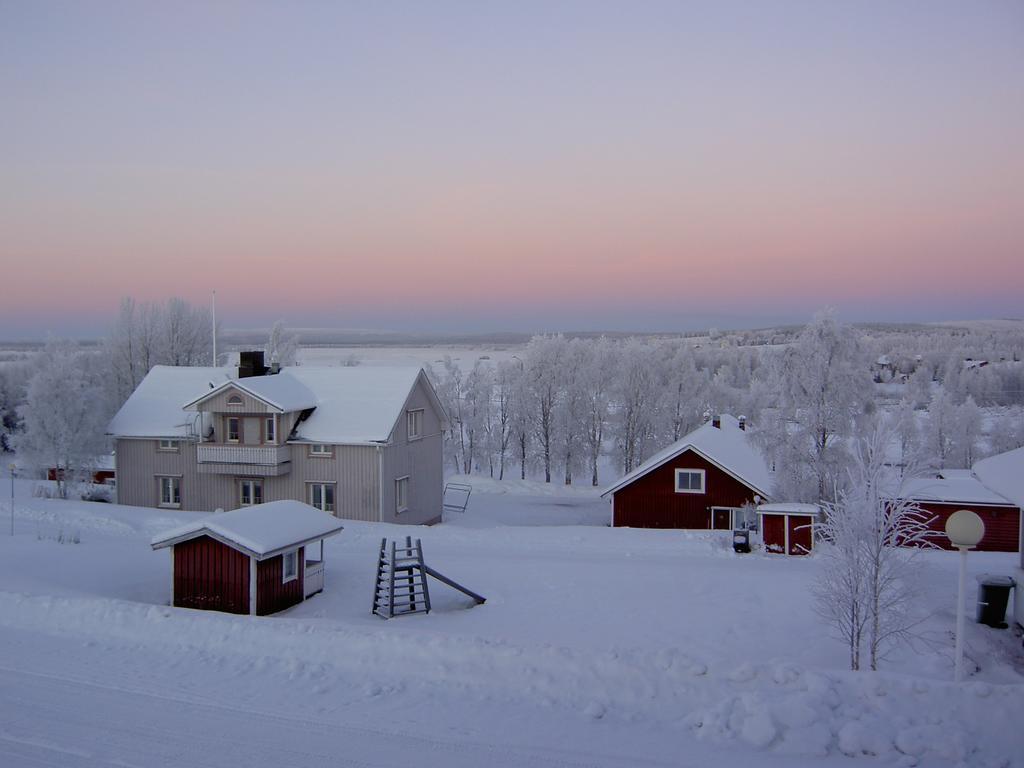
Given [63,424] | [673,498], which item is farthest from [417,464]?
[63,424]

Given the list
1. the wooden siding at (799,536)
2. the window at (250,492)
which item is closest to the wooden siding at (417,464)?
the window at (250,492)

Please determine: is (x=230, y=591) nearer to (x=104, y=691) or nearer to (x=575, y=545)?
(x=104, y=691)

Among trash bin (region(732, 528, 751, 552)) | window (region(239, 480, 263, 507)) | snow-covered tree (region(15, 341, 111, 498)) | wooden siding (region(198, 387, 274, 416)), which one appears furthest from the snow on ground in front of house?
snow-covered tree (region(15, 341, 111, 498))

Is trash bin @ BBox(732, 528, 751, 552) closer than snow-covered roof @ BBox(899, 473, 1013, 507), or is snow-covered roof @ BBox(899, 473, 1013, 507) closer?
trash bin @ BBox(732, 528, 751, 552)

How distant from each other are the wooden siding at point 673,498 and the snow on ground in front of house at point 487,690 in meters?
15.6

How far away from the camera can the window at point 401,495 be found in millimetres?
32500

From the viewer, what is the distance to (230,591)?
17.7 metres

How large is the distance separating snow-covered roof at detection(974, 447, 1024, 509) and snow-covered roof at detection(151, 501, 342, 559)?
15134mm

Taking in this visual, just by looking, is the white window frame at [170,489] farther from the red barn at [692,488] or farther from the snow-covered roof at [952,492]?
the snow-covered roof at [952,492]

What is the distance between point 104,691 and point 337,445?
21.7m

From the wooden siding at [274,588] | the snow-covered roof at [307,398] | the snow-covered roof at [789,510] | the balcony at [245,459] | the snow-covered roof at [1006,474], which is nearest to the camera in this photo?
the snow-covered roof at [1006,474]

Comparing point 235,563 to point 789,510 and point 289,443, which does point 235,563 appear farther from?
point 789,510

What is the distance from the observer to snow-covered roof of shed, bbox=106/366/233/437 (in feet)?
114

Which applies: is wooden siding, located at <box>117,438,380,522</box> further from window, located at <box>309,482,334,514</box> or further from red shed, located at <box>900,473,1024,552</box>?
red shed, located at <box>900,473,1024,552</box>
